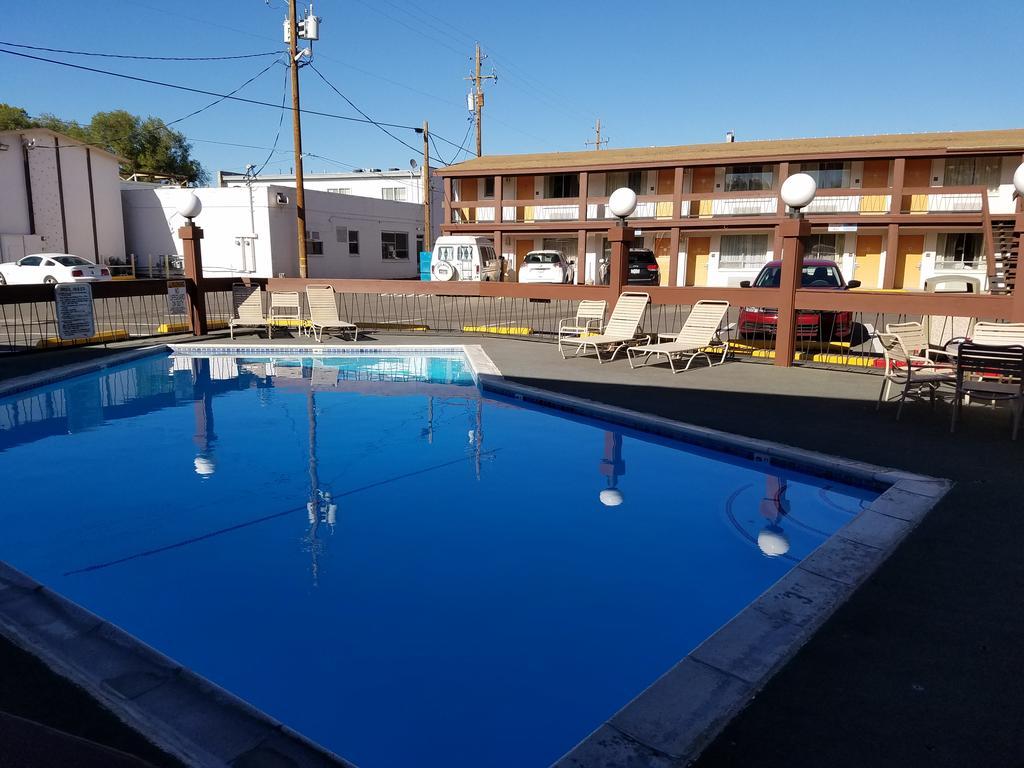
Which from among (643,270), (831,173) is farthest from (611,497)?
(831,173)

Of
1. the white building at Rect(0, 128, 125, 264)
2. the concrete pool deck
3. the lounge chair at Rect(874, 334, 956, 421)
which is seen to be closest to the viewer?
the concrete pool deck

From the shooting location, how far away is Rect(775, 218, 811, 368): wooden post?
36.9ft

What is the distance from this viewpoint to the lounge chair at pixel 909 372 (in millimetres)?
7922

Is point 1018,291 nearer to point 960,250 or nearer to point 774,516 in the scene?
point 774,516

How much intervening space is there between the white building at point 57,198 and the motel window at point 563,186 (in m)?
20.5

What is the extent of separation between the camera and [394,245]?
134ft

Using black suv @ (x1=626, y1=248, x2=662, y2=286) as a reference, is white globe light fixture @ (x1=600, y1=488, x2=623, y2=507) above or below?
below

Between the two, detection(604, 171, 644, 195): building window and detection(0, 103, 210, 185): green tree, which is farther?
detection(0, 103, 210, 185): green tree

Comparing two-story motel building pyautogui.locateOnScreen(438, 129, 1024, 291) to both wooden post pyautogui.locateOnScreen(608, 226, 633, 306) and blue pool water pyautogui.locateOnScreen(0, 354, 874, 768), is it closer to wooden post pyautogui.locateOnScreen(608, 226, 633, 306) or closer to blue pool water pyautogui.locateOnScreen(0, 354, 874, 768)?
wooden post pyautogui.locateOnScreen(608, 226, 633, 306)

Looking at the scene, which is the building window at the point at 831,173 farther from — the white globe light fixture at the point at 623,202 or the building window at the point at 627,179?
the white globe light fixture at the point at 623,202

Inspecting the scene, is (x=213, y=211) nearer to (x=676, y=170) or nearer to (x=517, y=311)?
(x=517, y=311)

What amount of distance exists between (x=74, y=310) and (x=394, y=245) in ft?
93.1

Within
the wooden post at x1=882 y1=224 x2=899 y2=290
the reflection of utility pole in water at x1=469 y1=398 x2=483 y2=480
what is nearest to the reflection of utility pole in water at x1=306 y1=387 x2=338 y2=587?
the reflection of utility pole in water at x1=469 y1=398 x2=483 y2=480

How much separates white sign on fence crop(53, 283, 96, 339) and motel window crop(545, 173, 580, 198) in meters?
25.3
